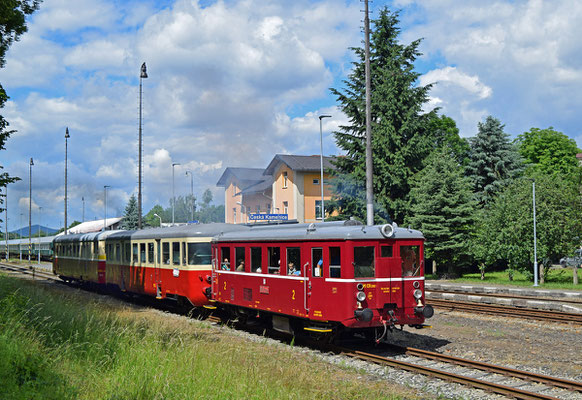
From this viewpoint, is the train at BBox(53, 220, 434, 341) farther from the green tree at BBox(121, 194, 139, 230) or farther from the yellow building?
the green tree at BBox(121, 194, 139, 230)

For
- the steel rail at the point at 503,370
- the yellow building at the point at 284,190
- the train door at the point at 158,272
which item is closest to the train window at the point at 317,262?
the steel rail at the point at 503,370

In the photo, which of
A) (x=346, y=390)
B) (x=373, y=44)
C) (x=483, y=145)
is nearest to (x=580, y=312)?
(x=346, y=390)

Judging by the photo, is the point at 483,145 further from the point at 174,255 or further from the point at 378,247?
the point at 378,247

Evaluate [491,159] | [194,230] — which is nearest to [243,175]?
[491,159]

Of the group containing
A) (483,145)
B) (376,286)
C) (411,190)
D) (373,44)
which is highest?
(373,44)

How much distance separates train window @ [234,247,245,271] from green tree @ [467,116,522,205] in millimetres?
33952

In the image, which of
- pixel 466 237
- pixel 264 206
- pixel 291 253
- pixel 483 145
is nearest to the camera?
pixel 291 253

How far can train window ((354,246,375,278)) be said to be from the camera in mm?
12227

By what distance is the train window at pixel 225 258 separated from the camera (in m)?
16.5

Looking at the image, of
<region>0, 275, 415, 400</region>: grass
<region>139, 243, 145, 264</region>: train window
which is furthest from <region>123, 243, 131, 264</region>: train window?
<region>0, 275, 415, 400</region>: grass

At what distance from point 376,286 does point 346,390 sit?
3656 mm

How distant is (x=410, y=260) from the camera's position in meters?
12.9

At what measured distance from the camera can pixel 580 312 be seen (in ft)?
60.5

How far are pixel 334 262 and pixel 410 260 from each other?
6.10ft
